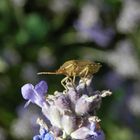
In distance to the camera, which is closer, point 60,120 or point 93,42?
point 60,120

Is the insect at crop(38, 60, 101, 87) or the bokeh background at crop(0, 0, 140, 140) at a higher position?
the insect at crop(38, 60, 101, 87)

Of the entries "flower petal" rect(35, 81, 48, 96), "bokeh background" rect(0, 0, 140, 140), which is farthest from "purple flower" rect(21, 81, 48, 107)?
"bokeh background" rect(0, 0, 140, 140)

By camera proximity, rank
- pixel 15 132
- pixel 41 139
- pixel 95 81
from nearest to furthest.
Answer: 1. pixel 41 139
2. pixel 15 132
3. pixel 95 81

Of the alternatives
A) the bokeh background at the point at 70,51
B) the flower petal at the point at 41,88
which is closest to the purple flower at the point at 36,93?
the flower petal at the point at 41,88

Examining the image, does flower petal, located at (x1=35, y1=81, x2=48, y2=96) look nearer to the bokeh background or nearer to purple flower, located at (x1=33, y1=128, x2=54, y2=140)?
purple flower, located at (x1=33, y1=128, x2=54, y2=140)

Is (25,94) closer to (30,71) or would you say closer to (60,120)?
(60,120)

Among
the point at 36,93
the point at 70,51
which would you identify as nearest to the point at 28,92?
the point at 36,93

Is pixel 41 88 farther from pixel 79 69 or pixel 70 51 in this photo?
pixel 70 51

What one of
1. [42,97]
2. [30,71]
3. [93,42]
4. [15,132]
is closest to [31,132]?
[15,132]
